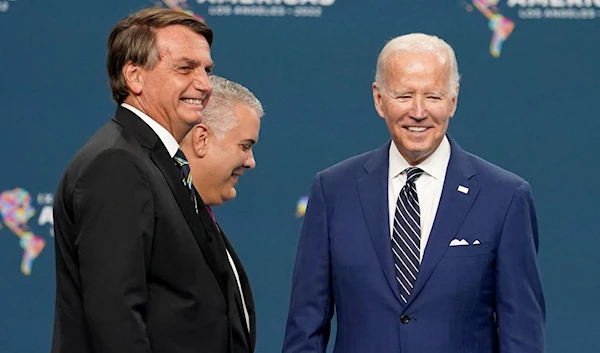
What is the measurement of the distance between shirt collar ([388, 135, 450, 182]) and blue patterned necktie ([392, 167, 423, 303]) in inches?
0.7

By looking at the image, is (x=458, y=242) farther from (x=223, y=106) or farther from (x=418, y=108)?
(x=223, y=106)

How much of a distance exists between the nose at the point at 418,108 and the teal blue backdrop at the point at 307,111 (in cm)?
157

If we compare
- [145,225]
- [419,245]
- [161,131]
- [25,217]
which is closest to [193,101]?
[161,131]

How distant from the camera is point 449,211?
8.91 ft

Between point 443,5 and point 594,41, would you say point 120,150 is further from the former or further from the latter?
point 594,41

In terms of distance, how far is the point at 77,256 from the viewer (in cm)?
230

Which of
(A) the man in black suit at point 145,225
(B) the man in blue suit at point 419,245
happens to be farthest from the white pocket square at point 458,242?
(A) the man in black suit at point 145,225

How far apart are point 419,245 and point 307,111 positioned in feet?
5.53

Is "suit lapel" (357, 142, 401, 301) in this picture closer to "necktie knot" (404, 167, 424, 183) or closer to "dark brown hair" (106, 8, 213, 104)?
"necktie knot" (404, 167, 424, 183)

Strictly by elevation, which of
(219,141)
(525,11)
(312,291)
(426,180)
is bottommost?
(312,291)

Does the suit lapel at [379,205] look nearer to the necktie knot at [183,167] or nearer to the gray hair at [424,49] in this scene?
the gray hair at [424,49]

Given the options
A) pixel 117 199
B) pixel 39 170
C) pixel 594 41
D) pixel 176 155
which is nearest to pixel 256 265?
pixel 39 170

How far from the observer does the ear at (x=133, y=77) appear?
247 centimetres

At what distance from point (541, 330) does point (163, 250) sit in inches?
39.3
